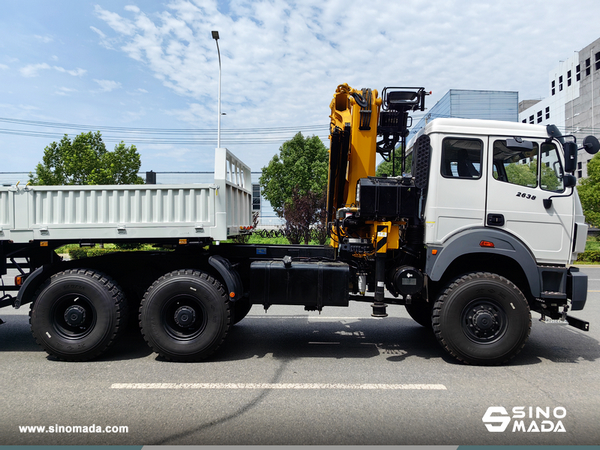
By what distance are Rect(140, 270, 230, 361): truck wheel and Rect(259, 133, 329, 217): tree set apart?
2470 centimetres

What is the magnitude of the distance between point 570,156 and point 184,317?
5167 mm

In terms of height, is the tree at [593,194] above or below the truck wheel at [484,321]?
above

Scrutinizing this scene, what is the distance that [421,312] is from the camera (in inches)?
254

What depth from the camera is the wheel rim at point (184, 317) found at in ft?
16.4

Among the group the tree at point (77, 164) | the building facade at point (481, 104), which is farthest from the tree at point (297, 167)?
the building facade at point (481, 104)

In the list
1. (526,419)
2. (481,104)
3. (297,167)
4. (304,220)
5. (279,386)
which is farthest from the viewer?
(481,104)

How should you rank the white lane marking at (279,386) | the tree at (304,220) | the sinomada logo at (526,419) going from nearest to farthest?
the sinomada logo at (526,419), the white lane marking at (279,386), the tree at (304,220)

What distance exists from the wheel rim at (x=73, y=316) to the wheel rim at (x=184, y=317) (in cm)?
93

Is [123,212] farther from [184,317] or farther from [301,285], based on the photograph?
[301,285]

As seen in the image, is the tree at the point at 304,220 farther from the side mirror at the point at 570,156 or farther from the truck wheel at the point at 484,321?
the side mirror at the point at 570,156

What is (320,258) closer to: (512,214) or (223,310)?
(223,310)

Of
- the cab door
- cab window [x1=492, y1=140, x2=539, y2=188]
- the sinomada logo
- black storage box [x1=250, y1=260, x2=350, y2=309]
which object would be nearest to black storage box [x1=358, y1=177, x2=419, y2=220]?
black storage box [x1=250, y1=260, x2=350, y2=309]

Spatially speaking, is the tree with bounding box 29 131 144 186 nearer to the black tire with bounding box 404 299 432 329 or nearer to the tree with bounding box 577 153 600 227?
the black tire with bounding box 404 299 432 329

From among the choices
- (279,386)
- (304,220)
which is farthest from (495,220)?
(304,220)
